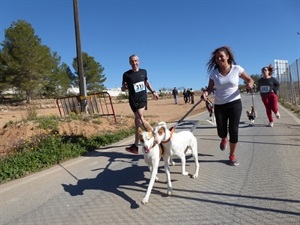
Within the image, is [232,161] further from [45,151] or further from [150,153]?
[45,151]

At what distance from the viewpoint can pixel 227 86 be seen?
5418mm

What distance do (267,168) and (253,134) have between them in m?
3.95

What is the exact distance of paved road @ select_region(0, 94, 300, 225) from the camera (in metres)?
3.60

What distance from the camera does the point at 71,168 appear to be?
6.22m

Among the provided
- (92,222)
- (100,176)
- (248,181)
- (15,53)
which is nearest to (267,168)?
(248,181)

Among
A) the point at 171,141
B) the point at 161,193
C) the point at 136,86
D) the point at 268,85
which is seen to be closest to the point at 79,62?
the point at 136,86

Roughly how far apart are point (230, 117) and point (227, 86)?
0.54m

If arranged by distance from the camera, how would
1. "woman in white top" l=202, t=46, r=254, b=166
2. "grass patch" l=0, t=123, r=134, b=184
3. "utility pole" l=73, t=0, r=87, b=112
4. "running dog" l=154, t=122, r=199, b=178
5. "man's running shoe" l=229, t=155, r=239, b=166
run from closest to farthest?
"running dog" l=154, t=122, r=199, b=178
"woman in white top" l=202, t=46, r=254, b=166
"man's running shoe" l=229, t=155, r=239, b=166
"grass patch" l=0, t=123, r=134, b=184
"utility pole" l=73, t=0, r=87, b=112

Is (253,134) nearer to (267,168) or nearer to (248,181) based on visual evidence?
(267,168)

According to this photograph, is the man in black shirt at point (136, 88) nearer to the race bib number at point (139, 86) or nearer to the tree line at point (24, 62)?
the race bib number at point (139, 86)

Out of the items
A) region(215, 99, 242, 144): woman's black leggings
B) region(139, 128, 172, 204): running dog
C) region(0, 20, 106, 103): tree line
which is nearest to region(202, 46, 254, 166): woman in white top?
region(215, 99, 242, 144): woman's black leggings

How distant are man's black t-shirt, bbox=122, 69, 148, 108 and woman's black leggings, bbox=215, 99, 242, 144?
1950 mm

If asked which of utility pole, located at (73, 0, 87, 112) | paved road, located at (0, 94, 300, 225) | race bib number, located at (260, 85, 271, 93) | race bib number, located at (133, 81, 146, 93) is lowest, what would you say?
paved road, located at (0, 94, 300, 225)

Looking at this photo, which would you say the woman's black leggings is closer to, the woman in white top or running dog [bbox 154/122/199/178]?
the woman in white top
